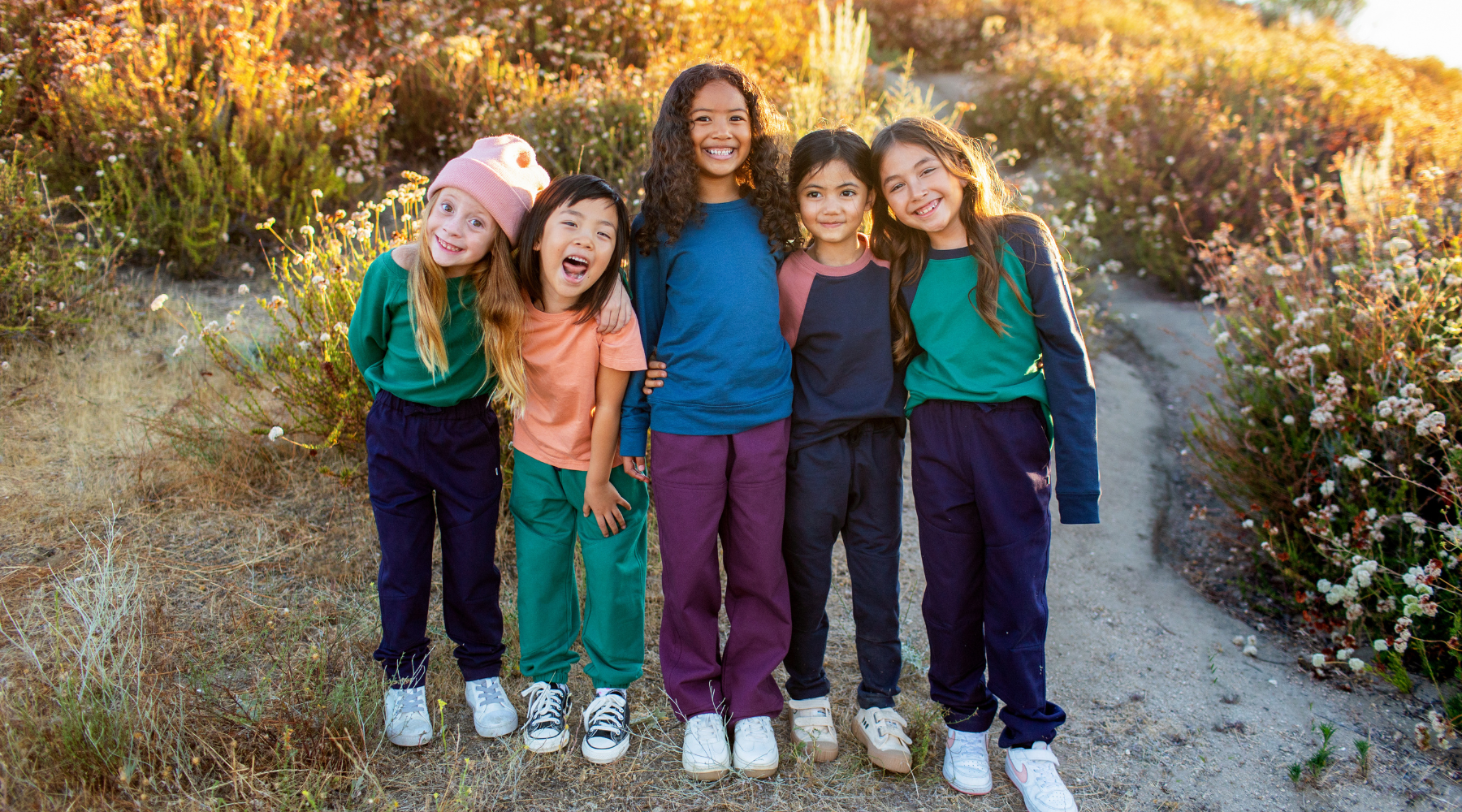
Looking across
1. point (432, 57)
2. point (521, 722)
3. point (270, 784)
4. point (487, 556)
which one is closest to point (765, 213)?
point (487, 556)

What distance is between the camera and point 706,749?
230 cm

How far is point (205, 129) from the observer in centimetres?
495

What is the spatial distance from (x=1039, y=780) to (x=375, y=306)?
2097 millimetres

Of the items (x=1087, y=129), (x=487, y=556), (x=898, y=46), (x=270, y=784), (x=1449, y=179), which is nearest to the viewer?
(x=270, y=784)

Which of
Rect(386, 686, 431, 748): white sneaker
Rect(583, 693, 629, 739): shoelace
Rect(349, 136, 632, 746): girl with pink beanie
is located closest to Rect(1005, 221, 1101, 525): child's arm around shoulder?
Rect(349, 136, 632, 746): girl with pink beanie

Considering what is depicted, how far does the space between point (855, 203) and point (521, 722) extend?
1.72 m

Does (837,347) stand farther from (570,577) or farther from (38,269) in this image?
(38,269)

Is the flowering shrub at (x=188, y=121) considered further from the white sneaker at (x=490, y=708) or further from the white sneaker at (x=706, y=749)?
the white sneaker at (x=706, y=749)

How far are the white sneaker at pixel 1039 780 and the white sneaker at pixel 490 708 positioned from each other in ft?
4.47

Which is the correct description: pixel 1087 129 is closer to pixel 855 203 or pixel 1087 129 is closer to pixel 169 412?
pixel 855 203

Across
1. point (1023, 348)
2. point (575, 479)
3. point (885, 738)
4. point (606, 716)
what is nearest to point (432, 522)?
point (575, 479)

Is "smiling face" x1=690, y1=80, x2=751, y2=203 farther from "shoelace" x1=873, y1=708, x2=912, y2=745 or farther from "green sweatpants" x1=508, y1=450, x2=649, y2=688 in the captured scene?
"shoelace" x1=873, y1=708, x2=912, y2=745

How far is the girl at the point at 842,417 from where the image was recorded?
7.45ft

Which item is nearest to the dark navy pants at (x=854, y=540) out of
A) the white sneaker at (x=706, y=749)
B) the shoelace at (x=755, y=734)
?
the shoelace at (x=755, y=734)
